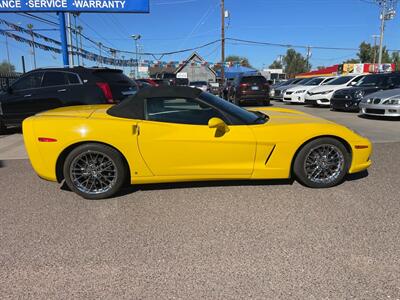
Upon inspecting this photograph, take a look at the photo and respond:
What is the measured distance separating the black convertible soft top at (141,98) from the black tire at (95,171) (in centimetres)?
46

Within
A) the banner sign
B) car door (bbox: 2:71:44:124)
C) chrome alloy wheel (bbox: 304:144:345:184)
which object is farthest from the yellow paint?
the banner sign

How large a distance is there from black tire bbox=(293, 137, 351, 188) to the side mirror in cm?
99

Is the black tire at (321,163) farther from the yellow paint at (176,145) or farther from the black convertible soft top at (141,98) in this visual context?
the black convertible soft top at (141,98)

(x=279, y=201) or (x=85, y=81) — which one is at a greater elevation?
(x=85, y=81)

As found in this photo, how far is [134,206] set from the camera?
3.93 meters

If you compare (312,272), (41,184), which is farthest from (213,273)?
(41,184)

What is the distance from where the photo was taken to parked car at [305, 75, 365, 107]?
613 inches

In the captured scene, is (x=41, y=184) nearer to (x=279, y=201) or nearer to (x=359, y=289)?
(x=279, y=201)

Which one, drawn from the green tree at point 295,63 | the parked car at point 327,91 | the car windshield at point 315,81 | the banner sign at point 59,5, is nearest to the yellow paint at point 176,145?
the banner sign at point 59,5

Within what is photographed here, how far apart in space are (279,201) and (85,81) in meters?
5.72

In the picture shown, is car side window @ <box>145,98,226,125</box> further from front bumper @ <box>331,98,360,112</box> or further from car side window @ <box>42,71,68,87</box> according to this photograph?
front bumper @ <box>331,98,360,112</box>

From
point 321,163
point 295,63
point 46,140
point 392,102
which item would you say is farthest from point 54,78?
point 295,63

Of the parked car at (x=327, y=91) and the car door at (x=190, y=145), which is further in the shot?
the parked car at (x=327, y=91)

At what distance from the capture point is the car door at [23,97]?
8.23 m
